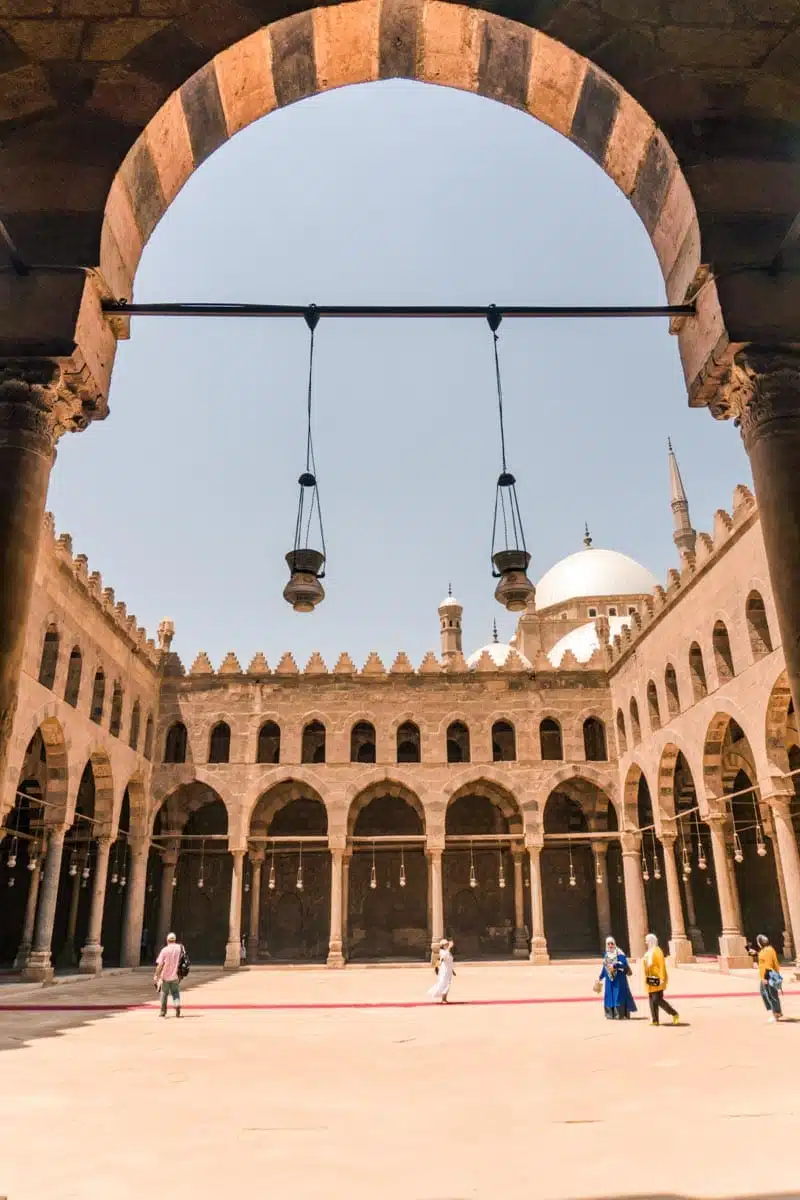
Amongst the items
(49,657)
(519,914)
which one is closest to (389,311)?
(49,657)

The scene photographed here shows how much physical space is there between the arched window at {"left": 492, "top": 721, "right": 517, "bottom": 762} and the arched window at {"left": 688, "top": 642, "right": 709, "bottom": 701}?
258 inches

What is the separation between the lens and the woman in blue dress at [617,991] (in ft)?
38.2

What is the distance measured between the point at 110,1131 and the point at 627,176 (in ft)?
22.8

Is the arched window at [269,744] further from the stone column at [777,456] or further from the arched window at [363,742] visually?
the stone column at [777,456]

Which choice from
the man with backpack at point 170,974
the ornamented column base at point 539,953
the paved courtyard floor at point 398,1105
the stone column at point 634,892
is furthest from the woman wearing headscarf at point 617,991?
the stone column at point 634,892

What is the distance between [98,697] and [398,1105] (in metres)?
16.0

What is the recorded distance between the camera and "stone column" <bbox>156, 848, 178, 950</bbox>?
78.3ft

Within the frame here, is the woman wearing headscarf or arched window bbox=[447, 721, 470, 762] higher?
arched window bbox=[447, 721, 470, 762]

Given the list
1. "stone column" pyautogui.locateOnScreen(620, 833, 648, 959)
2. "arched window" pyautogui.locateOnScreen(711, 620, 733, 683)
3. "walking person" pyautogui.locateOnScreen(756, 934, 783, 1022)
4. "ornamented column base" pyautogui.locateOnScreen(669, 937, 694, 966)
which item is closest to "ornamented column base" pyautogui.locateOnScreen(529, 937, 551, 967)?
"stone column" pyautogui.locateOnScreen(620, 833, 648, 959)

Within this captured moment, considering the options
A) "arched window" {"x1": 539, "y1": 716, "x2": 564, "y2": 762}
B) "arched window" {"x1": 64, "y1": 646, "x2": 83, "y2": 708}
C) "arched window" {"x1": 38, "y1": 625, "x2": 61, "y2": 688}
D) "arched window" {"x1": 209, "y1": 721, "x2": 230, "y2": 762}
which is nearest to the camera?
"arched window" {"x1": 38, "y1": 625, "x2": 61, "y2": 688}

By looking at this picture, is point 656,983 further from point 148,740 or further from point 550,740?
point 148,740

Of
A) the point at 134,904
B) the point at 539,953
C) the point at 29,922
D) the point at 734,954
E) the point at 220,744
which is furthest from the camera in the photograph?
the point at 220,744

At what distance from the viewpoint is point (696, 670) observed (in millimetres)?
19188

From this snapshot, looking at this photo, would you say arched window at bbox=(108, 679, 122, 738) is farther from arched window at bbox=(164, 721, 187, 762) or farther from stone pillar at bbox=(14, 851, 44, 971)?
stone pillar at bbox=(14, 851, 44, 971)
